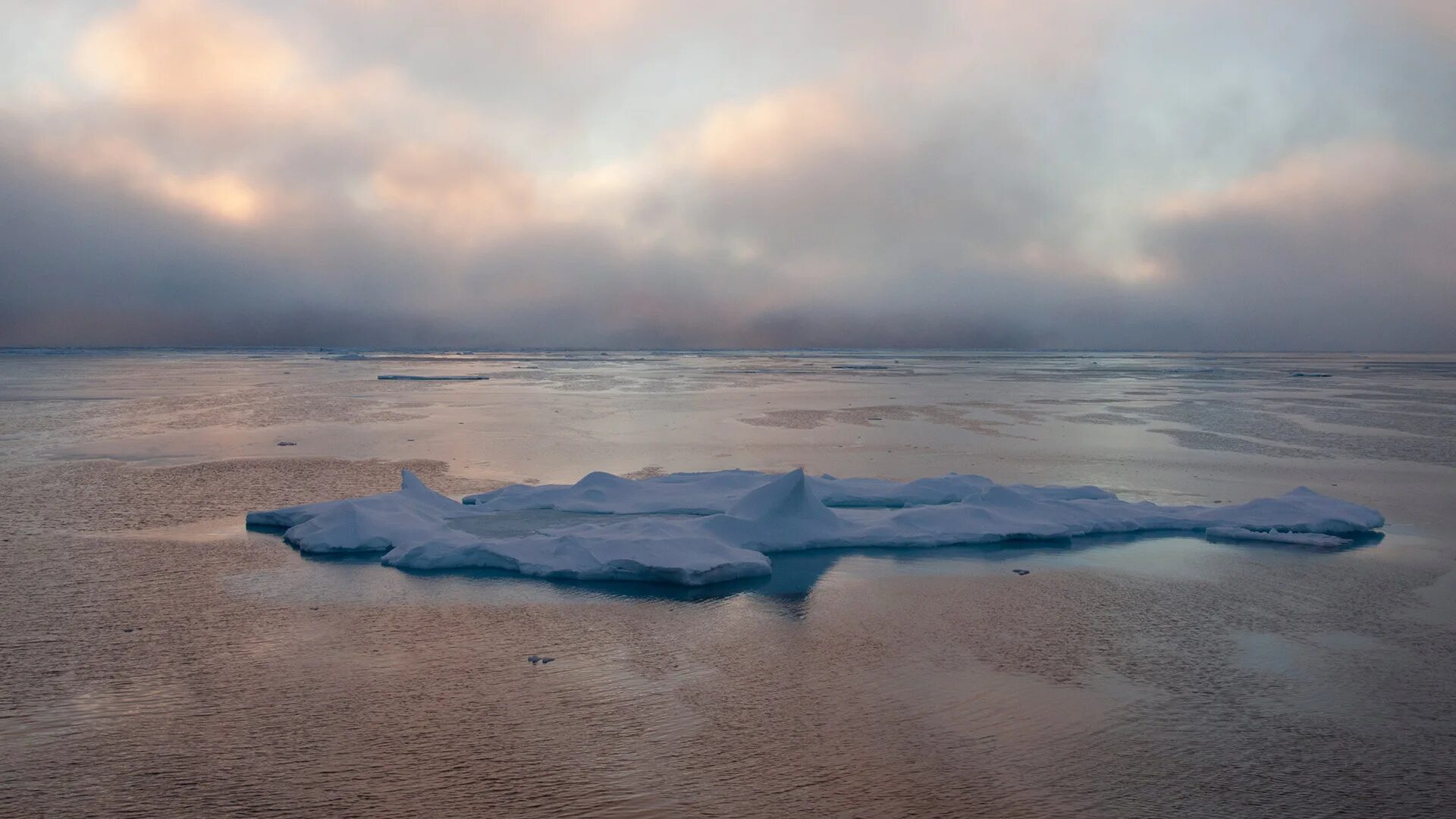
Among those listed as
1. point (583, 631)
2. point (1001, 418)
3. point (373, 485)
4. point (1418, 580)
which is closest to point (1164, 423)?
point (1001, 418)

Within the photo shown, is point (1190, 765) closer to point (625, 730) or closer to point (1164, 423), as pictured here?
point (625, 730)

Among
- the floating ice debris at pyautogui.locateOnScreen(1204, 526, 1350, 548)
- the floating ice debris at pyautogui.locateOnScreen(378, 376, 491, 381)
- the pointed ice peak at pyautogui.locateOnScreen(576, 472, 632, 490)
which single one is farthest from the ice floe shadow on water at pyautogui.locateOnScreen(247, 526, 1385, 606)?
the floating ice debris at pyautogui.locateOnScreen(378, 376, 491, 381)

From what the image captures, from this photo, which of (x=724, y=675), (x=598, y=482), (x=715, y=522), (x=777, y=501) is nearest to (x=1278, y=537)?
(x=777, y=501)

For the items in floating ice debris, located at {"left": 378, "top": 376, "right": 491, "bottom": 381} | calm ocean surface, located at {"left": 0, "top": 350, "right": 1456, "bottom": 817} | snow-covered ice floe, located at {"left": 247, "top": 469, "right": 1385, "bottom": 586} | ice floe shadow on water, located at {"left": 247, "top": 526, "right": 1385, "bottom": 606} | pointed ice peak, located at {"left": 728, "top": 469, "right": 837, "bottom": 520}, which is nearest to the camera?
calm ocean surface, located at {"left": 0, "top": 350, "right": 1456, "bottom": 817}

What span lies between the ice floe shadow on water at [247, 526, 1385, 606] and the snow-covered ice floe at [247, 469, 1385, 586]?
108 mm

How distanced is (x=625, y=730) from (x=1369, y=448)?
60.4ft

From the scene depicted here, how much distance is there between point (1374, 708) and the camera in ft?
18.9

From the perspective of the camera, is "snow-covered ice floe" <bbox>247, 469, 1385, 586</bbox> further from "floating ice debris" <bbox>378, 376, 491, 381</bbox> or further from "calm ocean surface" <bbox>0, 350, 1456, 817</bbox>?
"floating ice debris" <bbox>378, 376, 491, 381</bbox>

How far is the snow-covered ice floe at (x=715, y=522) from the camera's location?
29.4 ft

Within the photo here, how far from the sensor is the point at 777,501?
10188mm

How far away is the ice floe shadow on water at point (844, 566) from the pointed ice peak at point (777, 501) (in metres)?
0.48

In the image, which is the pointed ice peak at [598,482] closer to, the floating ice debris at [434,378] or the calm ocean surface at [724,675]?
the calm ocean surface at [724,675]

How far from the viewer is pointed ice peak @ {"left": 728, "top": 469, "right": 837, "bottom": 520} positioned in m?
10.1

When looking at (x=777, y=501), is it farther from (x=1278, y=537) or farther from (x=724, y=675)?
(x=1278, y=537)
